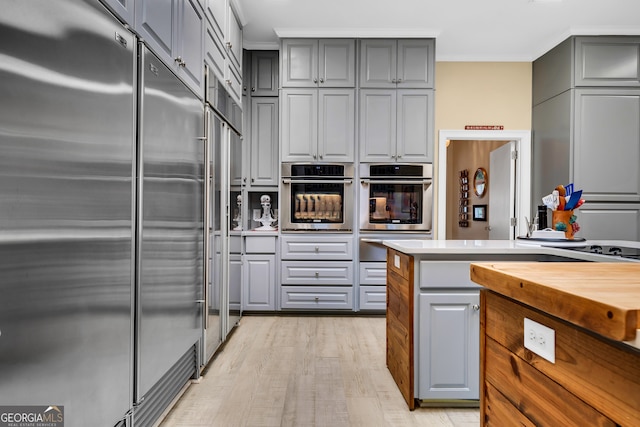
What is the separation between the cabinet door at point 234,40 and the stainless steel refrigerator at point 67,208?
187cm

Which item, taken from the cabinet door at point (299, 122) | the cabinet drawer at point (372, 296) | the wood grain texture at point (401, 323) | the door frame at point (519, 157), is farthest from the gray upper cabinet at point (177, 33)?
the door frame at point (519, 157)

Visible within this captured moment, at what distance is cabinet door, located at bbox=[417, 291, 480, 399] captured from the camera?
194 centimetres

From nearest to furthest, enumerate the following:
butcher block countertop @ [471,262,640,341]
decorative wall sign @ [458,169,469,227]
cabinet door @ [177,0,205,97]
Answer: butcher block countertop @ [471,262,640,341] → cabinet door @ [177,0,205,97] → decorative wall sign @ [458,169,469,227]

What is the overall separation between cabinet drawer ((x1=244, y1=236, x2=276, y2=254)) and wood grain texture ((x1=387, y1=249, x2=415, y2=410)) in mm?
1614

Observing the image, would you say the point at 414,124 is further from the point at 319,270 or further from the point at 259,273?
the point at 259,273

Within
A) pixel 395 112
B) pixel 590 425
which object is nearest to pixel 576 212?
pixel 395 112

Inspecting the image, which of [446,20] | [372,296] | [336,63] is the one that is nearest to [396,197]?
[372,296]

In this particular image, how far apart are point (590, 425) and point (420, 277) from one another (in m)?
1.31

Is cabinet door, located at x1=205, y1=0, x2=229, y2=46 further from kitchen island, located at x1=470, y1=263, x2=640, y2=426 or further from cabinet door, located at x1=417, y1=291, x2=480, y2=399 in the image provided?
kitchen island, located at x1=470, y1=263, x2=640, y2=426

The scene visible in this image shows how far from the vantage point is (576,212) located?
371cm

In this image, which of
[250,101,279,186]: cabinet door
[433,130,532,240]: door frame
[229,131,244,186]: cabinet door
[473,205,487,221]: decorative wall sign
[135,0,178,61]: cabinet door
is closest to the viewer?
[135,0,178,61]: cabinet door

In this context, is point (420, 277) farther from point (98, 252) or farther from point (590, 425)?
point (98, 252)

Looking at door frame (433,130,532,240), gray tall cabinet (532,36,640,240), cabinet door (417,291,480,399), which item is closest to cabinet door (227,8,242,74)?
door frame (433,130,532,240)

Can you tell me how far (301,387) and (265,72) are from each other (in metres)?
3.24
